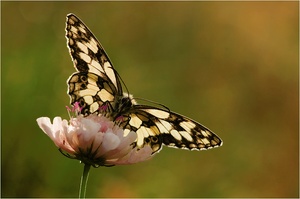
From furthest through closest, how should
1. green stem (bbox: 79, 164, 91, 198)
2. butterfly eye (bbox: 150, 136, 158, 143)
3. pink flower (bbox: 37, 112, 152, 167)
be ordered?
butterfly eye (bbox: 150, 136, 158, 143) < pink flower (bbox: 37, 112, 152, 167) < green stem (bbox: 79, 164, 91, 198)

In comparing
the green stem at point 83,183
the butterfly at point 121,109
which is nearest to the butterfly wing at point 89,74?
the butterfly at point 121,109

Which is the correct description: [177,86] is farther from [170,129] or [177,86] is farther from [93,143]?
[93,143]

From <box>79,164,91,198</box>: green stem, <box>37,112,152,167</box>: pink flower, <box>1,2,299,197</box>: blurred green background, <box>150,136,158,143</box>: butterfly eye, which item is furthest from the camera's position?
<box>1,2,299,197</box>: blurred green background

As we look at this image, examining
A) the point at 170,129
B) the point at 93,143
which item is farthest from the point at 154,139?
the point at 93,143

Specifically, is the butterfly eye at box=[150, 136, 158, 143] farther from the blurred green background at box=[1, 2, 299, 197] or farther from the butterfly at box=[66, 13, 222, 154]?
the blurred green background at box=[1, 2, 299, 197]

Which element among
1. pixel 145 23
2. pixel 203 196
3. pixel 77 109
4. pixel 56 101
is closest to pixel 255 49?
pixel 145 23

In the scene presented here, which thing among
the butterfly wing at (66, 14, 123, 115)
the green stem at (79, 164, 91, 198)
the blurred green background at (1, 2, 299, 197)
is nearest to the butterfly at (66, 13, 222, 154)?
the butterfly wing at (66, 14, 123, 115)

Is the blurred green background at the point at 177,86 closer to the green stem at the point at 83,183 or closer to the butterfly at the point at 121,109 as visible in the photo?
the butterfly at the point at 121,109
